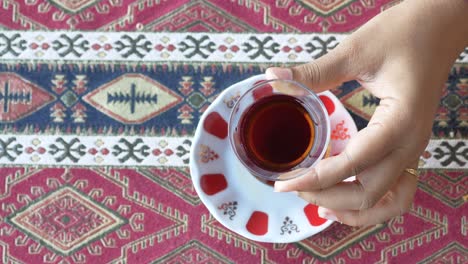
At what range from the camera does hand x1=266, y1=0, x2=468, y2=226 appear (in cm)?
57

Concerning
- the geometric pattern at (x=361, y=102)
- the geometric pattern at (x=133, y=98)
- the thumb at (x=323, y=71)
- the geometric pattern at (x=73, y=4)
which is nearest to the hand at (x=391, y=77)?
the thumb at (x=323, y=71)

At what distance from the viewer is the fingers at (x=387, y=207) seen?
0.64m

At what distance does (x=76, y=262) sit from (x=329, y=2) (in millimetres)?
512

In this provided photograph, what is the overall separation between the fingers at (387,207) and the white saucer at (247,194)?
0.09 ft

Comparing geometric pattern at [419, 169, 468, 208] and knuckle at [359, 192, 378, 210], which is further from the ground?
knuckle at [359, 192, 378, 210]

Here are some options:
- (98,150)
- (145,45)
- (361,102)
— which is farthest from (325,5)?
(98,150)

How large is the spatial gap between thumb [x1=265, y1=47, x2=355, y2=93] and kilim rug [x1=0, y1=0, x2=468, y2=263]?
15 centimetres

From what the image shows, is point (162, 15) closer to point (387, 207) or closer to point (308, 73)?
point (308, 73)

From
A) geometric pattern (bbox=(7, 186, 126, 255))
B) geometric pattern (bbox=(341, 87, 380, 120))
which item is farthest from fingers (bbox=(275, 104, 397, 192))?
geometric pattern (bbox=(7, 186, 126, 255))

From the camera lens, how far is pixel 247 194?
26.6 inches

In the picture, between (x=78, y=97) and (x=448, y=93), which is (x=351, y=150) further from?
(x=78, y=97)

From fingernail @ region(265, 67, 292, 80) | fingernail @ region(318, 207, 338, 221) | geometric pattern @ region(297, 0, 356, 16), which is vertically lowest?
fingernail @ region(318, 207, 338, 221)

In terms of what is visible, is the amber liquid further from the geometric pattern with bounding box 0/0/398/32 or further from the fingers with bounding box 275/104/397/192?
the geometric pattern with bounding box 0/0/398/32

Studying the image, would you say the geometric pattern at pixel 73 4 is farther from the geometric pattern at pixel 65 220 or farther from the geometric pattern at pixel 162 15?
the geometric pattern at pixel 65 220
